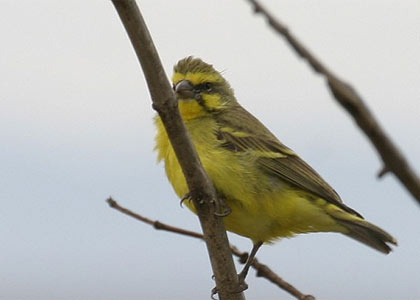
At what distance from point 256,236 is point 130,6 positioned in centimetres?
348

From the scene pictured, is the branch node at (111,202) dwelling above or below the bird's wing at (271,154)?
below

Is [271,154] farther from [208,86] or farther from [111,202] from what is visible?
[111,202]

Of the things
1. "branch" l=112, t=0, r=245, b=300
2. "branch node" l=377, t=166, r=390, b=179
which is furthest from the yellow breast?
"branch node" l=377, t=166, r=390, b=179

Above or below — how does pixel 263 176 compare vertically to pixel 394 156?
above

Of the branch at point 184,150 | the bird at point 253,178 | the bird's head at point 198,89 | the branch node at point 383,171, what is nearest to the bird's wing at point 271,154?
the bird at point 253,178

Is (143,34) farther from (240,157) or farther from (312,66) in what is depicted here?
(240,157)

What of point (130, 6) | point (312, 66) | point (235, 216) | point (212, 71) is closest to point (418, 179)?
point (312, 66)

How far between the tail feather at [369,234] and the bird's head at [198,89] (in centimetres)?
127

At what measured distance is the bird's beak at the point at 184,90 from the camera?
5.02 m

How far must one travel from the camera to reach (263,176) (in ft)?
15.6

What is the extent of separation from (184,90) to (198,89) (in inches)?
9.6

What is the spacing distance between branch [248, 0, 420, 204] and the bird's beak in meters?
4.35

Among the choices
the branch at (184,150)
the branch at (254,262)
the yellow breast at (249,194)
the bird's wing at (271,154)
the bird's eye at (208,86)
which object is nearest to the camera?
the branch at (184,150)

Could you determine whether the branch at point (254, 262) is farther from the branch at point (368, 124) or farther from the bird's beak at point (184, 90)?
the bird's beak at point (184, 90)
